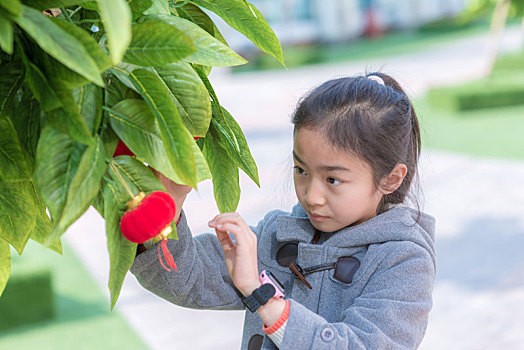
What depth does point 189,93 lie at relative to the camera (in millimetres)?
726

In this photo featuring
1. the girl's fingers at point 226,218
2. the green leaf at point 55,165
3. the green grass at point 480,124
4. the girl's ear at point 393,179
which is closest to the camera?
the green leaf at point 55,165

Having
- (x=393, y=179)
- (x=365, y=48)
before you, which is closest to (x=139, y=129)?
(x=393, y=179)

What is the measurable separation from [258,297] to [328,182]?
0.27 meters

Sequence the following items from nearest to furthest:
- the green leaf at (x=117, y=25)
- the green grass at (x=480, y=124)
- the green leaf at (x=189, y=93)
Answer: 1. the green leaf at (x=117, y=25)
2. the green leaf at (x=189, y=93)
3. the green grass at (x=480, y=124)

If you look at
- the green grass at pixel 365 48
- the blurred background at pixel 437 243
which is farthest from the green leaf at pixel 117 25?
the green grass at pixel 365 48

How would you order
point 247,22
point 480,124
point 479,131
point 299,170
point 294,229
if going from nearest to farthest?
point 247,22 < point 299,170 < point 294,229 < point 479,131 < point 480,124

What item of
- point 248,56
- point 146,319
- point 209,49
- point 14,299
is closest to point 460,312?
point 146,319

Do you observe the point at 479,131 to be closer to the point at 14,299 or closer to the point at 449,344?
the point at 449,344

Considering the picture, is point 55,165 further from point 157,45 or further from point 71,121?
point 157,45

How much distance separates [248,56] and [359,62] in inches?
195

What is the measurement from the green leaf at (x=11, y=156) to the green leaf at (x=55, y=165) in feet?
0.31

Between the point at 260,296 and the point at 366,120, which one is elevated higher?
the point at 366,120

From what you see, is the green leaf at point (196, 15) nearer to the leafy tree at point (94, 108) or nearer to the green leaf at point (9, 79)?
the leafy tree at point (94, 108)

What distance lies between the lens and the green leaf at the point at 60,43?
538mm
